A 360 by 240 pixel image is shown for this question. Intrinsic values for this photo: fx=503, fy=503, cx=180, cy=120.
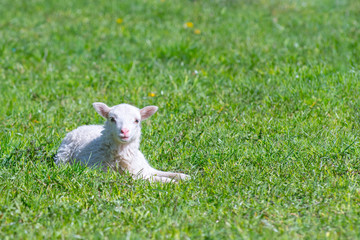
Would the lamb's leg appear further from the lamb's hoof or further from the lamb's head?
the lamb's head

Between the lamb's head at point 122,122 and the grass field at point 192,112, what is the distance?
0.39 m

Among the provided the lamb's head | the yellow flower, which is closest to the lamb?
the lamb's head

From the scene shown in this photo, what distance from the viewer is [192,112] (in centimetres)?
613

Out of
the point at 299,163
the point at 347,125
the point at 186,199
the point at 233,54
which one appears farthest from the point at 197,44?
the point at 186,199

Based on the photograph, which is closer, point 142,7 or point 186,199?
point 186,199

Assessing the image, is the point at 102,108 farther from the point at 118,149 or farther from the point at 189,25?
the point at 189,25

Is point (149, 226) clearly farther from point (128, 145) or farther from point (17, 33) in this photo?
point (17, 33)

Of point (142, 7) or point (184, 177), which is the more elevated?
point (142, 7)

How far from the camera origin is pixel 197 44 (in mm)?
8273

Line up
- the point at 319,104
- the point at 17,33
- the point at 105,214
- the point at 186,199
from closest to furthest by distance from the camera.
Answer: the point at 105,214 < the point at 186,199 < the point at 319,104 < the point at 17,33

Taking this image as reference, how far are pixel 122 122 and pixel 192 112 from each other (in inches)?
66.1

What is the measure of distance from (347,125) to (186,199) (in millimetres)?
2358

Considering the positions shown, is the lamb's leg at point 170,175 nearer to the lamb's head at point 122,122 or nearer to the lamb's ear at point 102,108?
the lamb's head at point 122,122

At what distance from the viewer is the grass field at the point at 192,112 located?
147 inches
